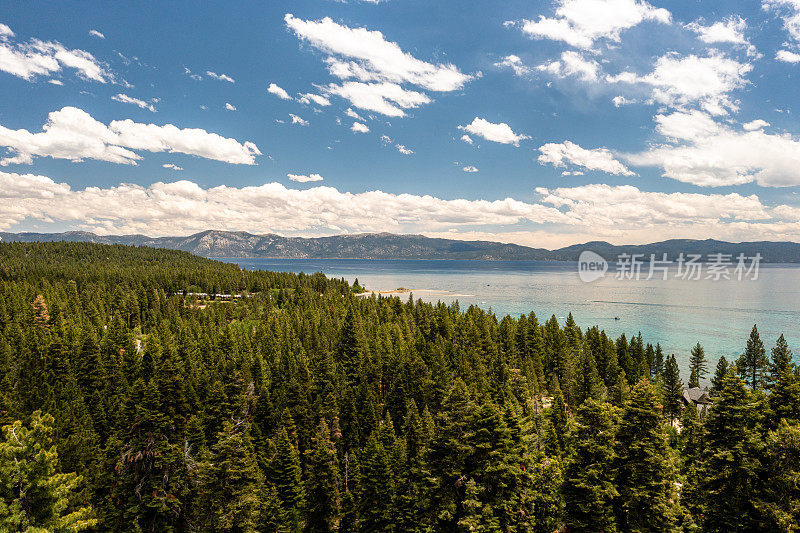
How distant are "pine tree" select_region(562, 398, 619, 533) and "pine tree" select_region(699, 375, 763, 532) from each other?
4.93 metres

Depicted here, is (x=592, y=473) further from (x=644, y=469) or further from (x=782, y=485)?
(x=782, y=485)

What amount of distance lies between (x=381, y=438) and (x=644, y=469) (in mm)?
27410

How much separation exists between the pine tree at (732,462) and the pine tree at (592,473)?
493cm

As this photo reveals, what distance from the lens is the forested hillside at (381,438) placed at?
64.5 ft

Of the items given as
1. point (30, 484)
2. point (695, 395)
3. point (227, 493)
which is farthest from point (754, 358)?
point (30, 484)

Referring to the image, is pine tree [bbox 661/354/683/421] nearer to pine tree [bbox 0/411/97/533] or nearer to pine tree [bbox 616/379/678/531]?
pine tree [bbox 616/379/678/531]

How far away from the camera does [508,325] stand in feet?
271

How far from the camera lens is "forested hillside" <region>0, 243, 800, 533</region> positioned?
774 inches

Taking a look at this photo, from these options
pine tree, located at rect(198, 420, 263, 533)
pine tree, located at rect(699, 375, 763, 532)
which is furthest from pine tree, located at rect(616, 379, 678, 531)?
pine tree, located at rect(198, 420, 263, 533)

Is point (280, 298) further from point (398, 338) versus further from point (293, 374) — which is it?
point (293, 374)

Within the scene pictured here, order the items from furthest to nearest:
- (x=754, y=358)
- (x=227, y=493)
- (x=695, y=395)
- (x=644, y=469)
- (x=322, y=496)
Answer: (x=754, y=358) → (x=695, y=395) → (x=322, y=496) → (x=227, y=493) → (x=644, y=469)

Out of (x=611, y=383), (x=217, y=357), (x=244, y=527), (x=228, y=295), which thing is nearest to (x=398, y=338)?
(x=217, y=357)

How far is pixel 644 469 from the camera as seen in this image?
20062 millimetres

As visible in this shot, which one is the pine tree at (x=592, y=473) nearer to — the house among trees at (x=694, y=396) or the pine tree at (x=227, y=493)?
the pine tree at (x=227, y=493)
